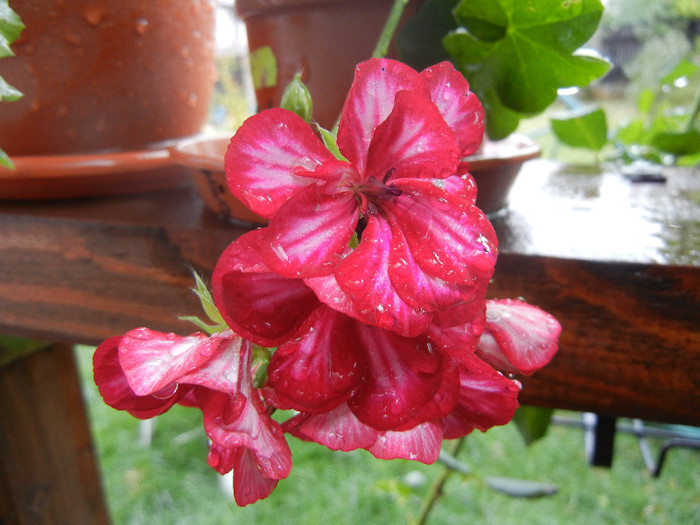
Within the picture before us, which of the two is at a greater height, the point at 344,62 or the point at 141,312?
the point at 344,62

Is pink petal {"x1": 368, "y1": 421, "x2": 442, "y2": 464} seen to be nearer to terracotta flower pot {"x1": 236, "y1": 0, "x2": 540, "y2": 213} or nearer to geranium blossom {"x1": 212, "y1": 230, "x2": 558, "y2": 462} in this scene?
geranium blossom {"x1": 212, "y1": 230, "x2": 558, "y2": 462}

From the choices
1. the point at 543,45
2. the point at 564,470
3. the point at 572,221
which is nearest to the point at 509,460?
the point at 564,470

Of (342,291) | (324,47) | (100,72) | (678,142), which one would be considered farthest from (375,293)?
(678,142)

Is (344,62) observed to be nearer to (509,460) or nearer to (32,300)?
(32,300)

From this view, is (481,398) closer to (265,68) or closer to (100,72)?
(265,68)

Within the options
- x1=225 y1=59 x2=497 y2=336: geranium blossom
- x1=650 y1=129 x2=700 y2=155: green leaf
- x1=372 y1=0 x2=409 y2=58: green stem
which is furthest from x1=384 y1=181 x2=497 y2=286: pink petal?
x1=650 y1=129 x2=700 y2=155: green leaf

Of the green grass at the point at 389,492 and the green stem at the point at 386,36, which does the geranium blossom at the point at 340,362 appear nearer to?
the green stem at the point at 386,36

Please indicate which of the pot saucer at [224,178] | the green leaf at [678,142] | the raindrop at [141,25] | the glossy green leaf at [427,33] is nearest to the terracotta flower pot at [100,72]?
the raindrop at [141,25]
